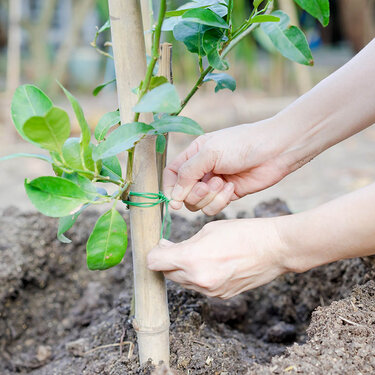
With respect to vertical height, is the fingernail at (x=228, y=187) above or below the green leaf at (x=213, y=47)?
below

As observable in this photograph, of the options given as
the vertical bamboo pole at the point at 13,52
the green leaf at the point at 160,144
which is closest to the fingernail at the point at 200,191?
the green leaf at the point at 160,144

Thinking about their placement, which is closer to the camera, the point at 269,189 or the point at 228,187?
the point at 228,187

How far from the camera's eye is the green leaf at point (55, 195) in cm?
71

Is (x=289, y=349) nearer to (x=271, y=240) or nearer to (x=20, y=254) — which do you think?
(x=271, y=240)

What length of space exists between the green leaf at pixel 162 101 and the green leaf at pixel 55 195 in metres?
0.16

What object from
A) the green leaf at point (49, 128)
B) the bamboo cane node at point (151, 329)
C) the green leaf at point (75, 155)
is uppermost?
the green leaf at point (49, 128)

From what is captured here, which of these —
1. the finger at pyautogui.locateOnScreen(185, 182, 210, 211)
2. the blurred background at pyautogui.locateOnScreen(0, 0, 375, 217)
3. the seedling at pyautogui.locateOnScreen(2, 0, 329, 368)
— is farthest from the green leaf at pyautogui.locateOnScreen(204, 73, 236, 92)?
the blurred background at pyautogui.locateOnScreen(0, 0, 375, 217)

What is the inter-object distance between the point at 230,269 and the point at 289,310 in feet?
1.77

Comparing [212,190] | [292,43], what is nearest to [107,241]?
[212,190]

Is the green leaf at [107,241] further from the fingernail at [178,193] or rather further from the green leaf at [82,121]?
the fingernail at [178,193]

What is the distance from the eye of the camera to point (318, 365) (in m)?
0.73

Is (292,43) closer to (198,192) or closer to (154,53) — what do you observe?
(154,53)

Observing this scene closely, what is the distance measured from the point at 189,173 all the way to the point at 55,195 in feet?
1.10

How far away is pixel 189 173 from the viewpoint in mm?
993
